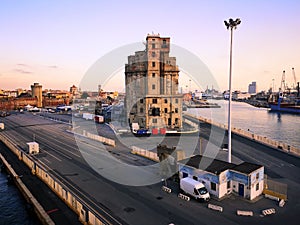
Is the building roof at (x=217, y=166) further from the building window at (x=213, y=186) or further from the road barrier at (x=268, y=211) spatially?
the road barrier at (x=268, y=211)

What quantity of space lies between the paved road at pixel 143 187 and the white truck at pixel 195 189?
2.44 feet

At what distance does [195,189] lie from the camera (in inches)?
920

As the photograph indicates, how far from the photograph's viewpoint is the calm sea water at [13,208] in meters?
22.8

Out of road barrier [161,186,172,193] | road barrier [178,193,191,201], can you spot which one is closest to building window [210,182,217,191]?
road barrier [178,193,191,201]

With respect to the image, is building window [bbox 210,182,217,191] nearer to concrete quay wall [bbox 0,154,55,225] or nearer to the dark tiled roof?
the dark tiled roof

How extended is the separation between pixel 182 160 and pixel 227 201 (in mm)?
7304

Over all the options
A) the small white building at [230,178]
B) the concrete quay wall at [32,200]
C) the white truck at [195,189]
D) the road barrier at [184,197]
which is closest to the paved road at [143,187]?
the road barrier at [184,197]

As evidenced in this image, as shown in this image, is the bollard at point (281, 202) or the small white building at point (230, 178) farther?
the small white building at point (230, 178)

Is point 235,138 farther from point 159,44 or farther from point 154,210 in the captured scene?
point 154,210

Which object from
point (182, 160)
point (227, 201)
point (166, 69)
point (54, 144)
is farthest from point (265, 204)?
point (166, 69)

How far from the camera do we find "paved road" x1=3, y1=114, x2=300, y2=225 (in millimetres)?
20281

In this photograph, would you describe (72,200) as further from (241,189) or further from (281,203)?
(281,203)

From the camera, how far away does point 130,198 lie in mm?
24203

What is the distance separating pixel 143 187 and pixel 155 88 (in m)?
42.8
